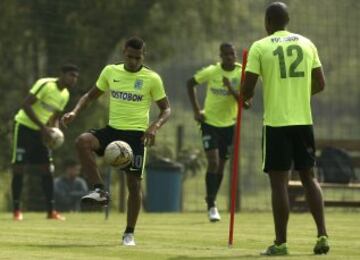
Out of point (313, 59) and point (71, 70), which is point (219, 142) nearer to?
point (71, 70)

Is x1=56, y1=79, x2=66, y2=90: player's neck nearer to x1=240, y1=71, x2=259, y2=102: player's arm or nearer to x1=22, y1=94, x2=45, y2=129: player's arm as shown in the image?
x1=22, y1=94, x2=45, y2=129: player's arm

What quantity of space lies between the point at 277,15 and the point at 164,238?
354 cm

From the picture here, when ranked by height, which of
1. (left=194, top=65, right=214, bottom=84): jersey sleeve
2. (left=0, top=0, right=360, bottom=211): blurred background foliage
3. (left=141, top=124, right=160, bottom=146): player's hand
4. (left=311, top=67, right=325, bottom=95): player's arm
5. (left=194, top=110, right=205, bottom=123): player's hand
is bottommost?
(left=141, top=124, right=160, bottom=146): player's hand

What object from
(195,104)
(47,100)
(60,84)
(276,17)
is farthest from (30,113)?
(276,17)

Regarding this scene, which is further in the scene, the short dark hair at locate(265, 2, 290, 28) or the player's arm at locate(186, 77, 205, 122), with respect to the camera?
the player's arm at locate(186, 77, 205, 122)

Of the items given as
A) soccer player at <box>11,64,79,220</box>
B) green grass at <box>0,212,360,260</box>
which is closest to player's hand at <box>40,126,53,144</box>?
soccer player at <box>11,64,79,220</box>

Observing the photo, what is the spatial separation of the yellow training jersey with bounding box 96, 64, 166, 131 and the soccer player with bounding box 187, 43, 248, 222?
17.7ft

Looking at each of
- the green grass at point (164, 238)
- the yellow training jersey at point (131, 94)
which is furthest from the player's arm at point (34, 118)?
the yellow training jersey at point (131, 94)

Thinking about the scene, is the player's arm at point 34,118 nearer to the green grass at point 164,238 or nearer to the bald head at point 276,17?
the green grass at point 164,238

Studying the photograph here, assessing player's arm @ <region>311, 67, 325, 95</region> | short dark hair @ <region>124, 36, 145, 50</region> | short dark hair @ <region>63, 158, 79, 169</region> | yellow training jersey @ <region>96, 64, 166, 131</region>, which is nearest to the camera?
player's arm @ <region>311, 67, 325, 95</region>

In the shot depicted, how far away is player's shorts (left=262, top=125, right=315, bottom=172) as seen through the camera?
38.8ft

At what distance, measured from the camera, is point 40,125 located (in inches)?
762

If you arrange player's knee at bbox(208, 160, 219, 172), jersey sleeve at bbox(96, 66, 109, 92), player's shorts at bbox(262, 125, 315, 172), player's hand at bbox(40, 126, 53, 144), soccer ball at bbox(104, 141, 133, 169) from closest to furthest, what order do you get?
player's shorts at bbox(262, 125, 315, 172)
soccer ball at bbox(104, 141, 133, 169)
jersey sleeve at bbox(96, 66, 109, 92)
player's knee at bbox(208, 160, 219, 172)
player's hand at bbox(40, 126, 53, 144)

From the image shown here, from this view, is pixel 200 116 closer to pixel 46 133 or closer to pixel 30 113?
pixel 46 133
